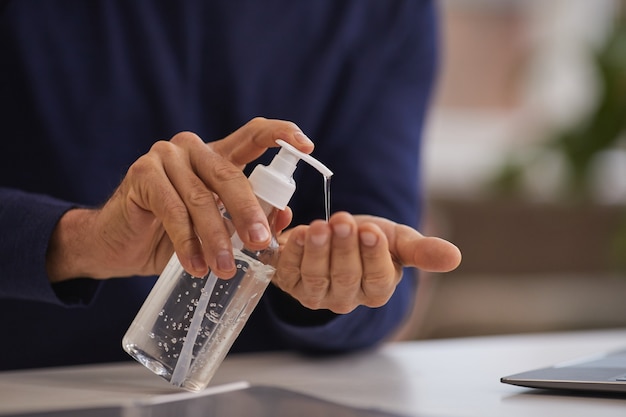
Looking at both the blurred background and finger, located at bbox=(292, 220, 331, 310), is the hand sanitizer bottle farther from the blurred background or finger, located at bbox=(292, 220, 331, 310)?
the blurred background

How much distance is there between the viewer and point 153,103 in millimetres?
871

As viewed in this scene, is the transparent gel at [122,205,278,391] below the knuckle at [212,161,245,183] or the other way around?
below

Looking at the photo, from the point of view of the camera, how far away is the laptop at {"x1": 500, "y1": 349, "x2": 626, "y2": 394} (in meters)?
0.58

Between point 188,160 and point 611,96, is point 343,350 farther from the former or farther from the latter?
point 611,96

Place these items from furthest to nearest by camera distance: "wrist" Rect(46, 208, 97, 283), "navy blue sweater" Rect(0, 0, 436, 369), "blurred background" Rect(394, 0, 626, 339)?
1. "blurred background" Rect(394, 0, 626, 339)
2. "navy blue sweater" Rect(0, 0, 436, 369)
3. "wrist" Rect(46, 208, 97, 283)

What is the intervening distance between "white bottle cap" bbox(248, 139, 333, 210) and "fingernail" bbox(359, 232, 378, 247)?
0.05 metres

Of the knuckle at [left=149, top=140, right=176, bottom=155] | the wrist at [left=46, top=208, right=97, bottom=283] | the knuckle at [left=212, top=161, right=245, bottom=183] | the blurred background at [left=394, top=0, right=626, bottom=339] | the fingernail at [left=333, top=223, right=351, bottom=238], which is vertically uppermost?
the blurred background at [left=394, top=0, right=626, bottom=339]

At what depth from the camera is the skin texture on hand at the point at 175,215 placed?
1.66ft

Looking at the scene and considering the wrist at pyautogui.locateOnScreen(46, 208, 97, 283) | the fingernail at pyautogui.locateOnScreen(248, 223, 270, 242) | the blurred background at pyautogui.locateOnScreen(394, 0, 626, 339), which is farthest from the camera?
the blurred background at pyautogui.locateOnScreen(394, 0, 626, 339)

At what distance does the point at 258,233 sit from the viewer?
495mm

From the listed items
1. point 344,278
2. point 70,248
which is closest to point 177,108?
point 70,248

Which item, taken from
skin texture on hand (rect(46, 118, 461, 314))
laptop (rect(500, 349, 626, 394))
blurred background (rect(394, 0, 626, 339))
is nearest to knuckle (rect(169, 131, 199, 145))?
skin texture on hand (rect(46, 118, 461, 314))

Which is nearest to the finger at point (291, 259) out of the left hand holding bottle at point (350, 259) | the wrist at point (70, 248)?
the left hand holding bottle at point (350, 259)

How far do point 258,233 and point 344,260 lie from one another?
6 centimetres
